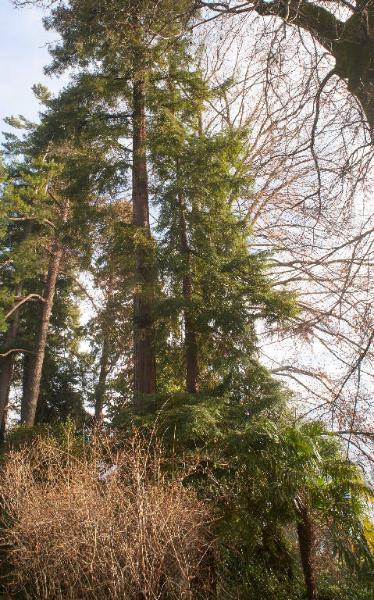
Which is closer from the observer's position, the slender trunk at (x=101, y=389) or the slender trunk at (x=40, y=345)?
the slender trunk at (x=40, y=345)

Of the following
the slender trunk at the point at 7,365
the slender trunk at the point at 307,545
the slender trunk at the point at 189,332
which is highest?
the slender trunk at the point at 7,365

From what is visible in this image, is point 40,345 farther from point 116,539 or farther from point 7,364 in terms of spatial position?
point 116,539

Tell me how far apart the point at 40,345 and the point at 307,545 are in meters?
12.0

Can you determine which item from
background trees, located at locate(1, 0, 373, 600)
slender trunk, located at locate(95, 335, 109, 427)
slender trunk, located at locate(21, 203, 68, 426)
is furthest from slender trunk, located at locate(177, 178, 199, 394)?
slender trunk, located at locate(21, 203, 68, 426)

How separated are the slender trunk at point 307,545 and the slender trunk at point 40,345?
10.3 metres

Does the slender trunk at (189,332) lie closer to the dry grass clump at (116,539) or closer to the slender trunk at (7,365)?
the dry grass clump at (116,539)

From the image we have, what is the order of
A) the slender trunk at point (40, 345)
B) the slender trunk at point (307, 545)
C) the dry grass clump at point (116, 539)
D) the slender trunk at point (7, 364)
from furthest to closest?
the slender trunk at point (7, 364) < the slender trunk at point (40, 345) < the slender trunk at point (307, 545) < the dry grass clump at point (116, 539)

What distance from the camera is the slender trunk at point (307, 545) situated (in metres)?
7.03

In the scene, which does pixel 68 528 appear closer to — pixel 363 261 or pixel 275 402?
pixel 275 402

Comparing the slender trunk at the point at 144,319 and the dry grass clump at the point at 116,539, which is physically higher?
the slender trunk at the point at 144,319

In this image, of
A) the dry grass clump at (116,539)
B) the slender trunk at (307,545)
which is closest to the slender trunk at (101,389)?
the dry grass clump at (116,539)

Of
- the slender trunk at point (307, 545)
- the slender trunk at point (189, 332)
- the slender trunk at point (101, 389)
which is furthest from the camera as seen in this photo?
the slender trunk at point (101, 389)

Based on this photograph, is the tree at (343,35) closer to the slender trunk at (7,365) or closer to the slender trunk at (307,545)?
the slender trunk at (307,545)

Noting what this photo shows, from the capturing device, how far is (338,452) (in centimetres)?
791
